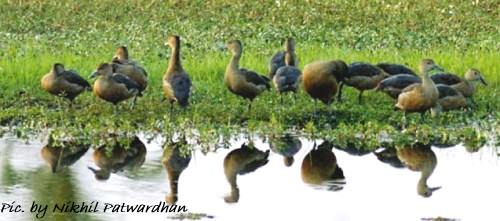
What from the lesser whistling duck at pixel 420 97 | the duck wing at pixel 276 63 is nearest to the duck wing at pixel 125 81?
the duck wing at pixel 276 63

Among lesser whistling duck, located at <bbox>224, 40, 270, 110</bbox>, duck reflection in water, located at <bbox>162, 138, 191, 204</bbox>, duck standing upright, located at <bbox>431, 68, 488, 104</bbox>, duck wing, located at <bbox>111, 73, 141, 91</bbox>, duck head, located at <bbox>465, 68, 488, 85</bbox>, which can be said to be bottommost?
duck reflection in water, located at <bbox>162, 138, 191, 204</bbox>

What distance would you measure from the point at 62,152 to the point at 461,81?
5.49 meters

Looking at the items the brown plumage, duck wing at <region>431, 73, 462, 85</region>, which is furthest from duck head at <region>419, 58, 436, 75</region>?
the brown plumage

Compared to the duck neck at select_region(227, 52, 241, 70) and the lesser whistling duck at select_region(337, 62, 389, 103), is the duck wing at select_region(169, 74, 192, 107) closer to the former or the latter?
the duck neck at select_region(227, 52, 241, 70)

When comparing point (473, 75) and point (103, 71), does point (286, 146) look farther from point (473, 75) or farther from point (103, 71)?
point (473, 75)

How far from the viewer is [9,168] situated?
49.2ft

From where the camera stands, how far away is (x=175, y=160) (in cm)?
1549

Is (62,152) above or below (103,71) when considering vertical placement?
below

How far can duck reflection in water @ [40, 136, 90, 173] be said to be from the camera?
50.1ft

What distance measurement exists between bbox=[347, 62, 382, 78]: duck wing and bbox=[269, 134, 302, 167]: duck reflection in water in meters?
2.10

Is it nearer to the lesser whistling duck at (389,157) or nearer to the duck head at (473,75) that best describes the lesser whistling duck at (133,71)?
the lesser whistling duck at (389,157)

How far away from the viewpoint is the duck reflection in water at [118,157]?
14984 mm

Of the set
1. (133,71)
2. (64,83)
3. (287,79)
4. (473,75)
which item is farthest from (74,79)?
(473,75)

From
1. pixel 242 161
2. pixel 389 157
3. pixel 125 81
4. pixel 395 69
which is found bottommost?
pixel 242 161
